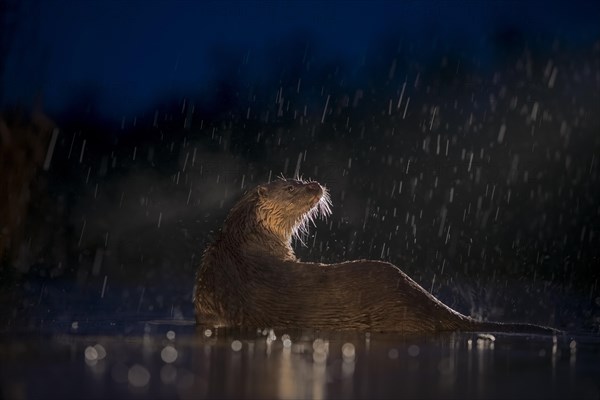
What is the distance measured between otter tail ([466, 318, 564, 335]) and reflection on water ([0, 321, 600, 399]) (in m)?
0.55

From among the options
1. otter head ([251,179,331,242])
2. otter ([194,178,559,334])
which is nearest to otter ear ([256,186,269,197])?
otter head ([251,179,331,242])

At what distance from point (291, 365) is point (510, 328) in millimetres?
3532

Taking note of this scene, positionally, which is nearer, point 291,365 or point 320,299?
point 291,365

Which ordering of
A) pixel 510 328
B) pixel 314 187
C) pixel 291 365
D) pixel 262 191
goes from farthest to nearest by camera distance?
1. pixel 314 187
2. pixel 262 191
3. pixel 510 328
4. pixel 291 365

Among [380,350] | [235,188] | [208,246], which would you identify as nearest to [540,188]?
[235,188]

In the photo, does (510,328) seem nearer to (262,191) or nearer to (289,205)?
(289,205)

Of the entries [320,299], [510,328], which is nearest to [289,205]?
[320,299]

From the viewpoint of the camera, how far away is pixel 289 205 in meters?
9.01

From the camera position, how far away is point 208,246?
336 inches

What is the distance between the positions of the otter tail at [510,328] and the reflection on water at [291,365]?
545mm

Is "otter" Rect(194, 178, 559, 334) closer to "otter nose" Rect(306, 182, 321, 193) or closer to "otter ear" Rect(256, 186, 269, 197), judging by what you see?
"otter ear" Rect(256, 186, 269, 197)

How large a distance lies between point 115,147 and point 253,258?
45.0ft

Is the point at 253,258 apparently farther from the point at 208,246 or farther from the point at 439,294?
the point at 439,294

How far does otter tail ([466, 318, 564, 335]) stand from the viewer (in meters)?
7.59
